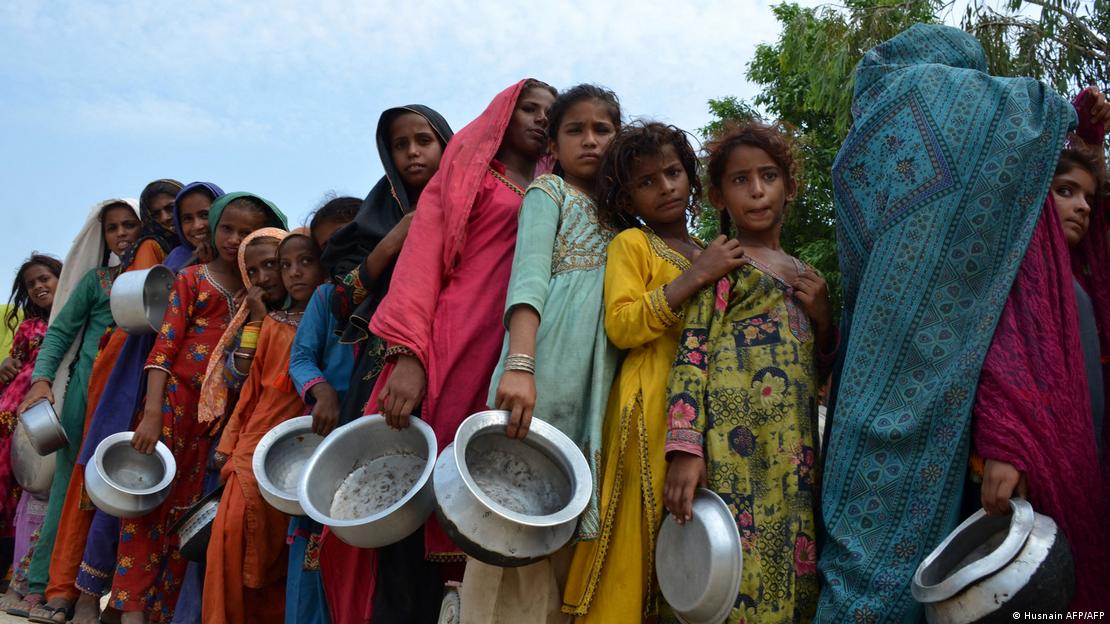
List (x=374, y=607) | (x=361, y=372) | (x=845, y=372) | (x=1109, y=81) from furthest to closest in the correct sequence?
(x=1109, y=81) < (x=361, y=372) < (x=374, y=607) < (x=845, y=372)

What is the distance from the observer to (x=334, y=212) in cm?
440

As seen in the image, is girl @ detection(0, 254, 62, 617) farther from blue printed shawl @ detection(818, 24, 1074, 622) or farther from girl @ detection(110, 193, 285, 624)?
blue printed shawl @ detection(818, 24, 1074, 622)

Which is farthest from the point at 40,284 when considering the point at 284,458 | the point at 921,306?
the point at 921,306

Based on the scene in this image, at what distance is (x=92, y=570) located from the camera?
4750 millimetres

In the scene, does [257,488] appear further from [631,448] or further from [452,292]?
[631,448]

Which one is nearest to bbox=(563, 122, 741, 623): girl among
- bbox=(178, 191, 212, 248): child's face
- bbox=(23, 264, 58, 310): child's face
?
bbox=(178, 191, 212, 248): child's face

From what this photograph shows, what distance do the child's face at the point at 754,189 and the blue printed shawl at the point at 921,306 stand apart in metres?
0.28

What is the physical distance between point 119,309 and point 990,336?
13.6 feet

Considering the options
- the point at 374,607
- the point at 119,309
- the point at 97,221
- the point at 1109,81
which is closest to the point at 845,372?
the point at 374,607

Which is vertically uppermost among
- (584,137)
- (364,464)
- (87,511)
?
(584,137)

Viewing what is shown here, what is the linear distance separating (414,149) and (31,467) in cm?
→ 315

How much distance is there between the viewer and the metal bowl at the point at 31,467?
17.2 feet

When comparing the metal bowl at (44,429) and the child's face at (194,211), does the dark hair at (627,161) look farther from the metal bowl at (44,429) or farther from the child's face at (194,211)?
the metal bowl at (44,429)

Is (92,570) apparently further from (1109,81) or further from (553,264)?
(1109,81)
